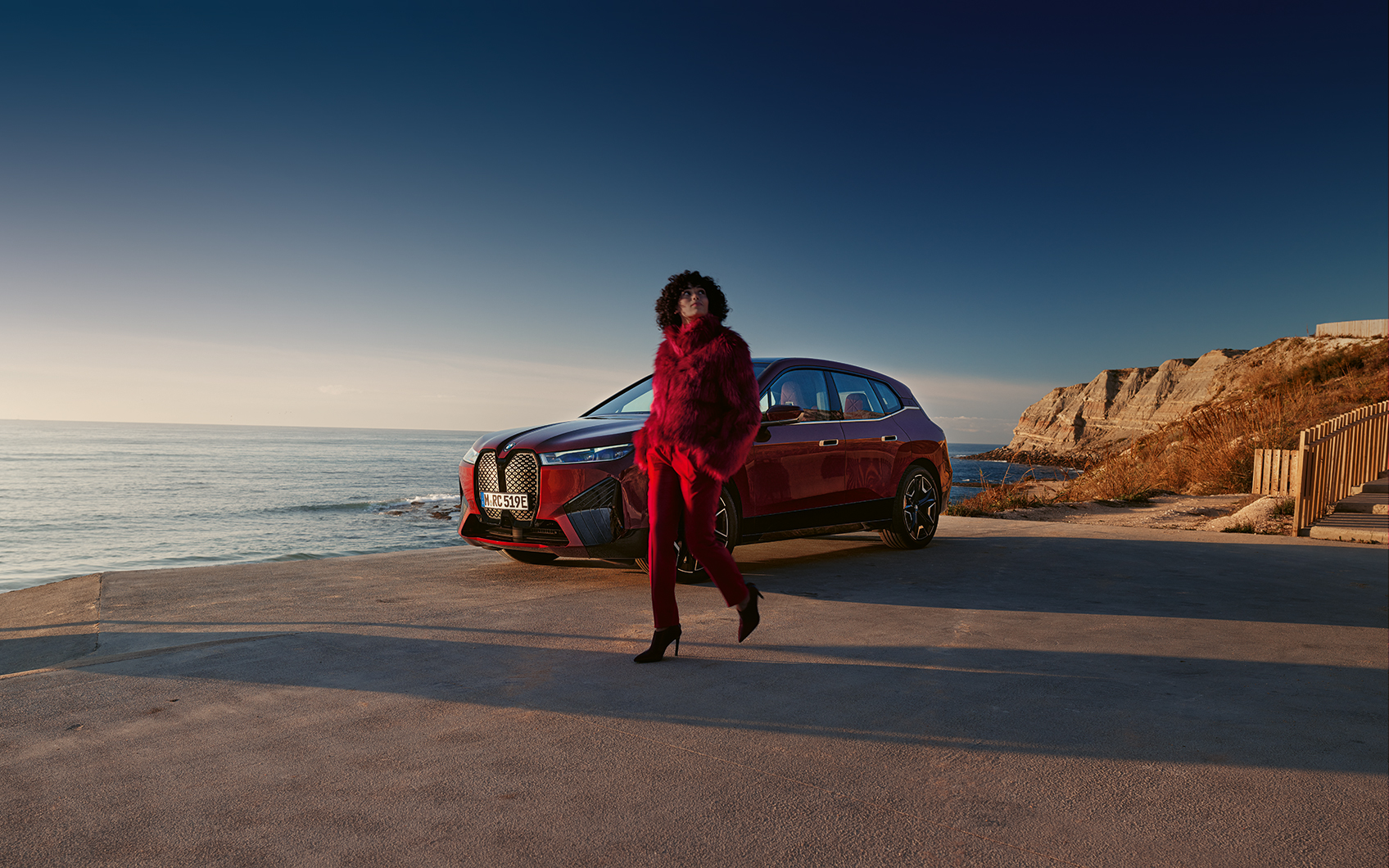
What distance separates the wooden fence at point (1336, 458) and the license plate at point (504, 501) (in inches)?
347

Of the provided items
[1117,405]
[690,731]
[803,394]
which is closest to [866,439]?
[803,394]

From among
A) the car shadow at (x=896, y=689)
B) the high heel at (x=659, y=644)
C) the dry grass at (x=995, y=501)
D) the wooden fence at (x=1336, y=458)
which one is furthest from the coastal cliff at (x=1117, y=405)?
the high heel at (x=659, y=644)

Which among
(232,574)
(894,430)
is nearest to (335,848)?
(232,574)

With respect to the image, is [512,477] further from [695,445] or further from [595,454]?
[695,445]

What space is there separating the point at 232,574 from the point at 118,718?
3685 mm

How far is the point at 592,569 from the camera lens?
6551 mm

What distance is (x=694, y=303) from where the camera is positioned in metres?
3.92

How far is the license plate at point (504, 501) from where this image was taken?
5.58 metres

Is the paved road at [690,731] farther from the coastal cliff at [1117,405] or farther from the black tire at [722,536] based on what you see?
the coastal cliff at [1117,405]

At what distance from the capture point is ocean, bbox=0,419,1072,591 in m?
17.8

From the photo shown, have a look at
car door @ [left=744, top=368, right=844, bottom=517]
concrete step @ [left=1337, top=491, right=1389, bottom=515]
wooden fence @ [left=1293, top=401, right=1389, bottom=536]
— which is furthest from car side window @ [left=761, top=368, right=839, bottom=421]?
concrete step @ [left=1337, top=491, right=1389, bottom=515]

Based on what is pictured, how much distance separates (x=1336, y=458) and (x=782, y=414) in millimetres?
8108

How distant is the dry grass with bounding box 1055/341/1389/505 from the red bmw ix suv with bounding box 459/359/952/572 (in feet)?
26.8

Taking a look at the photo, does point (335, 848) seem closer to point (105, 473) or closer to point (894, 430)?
point (894, 430)
